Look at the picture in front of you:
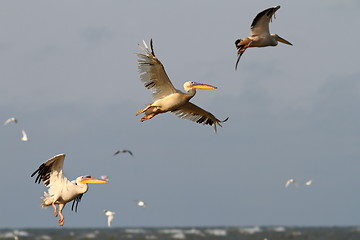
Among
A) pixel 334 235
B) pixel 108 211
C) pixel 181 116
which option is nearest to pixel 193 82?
pixel 181 116

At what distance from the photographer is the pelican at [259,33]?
60.8ft

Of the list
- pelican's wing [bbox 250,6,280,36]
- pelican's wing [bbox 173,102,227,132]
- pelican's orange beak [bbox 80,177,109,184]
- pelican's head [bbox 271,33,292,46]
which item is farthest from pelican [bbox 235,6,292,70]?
pelican's orange beak [bbox 80,177,109,184]

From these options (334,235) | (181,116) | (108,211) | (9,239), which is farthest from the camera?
(334,235)

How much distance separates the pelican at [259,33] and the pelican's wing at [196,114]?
1.45 meters

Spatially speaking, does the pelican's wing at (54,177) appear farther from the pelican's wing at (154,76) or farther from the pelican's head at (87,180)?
the pelican's wing at (154,76)

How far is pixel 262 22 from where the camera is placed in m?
18.7

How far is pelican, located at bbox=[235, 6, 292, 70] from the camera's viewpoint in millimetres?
18547

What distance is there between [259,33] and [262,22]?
0.91ft

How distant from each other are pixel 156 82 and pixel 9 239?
48.0 m

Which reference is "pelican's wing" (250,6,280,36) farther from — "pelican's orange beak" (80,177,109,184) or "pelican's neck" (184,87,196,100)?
"pelican's orange beak" (80,177,109,184)

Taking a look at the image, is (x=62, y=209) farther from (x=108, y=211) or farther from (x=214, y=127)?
(x=108, y=211)

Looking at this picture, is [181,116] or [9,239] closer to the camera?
[181,116]

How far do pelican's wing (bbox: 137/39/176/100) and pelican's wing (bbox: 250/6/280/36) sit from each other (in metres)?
3.42

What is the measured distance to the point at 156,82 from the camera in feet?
52.6
